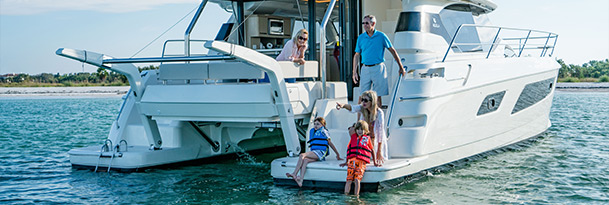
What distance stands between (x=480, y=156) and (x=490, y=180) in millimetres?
1125

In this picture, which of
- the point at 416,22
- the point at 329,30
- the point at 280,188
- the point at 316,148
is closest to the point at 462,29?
the point at 416,22

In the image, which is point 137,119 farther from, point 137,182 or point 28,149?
point 28,149

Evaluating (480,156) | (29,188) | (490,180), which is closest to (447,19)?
(480,156)

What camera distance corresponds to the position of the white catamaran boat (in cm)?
802

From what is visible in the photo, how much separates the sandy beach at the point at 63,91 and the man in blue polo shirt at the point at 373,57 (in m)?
55.6

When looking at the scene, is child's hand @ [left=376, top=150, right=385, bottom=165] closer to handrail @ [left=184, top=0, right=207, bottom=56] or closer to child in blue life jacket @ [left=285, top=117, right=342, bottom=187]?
child in blue life jacket @ [left=285, top=117, right=342, bottom=187]

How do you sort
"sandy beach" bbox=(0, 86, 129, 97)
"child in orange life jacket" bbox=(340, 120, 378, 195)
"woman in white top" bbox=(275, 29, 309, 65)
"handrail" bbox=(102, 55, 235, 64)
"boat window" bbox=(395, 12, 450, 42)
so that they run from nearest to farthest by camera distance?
"child in orange life jacket" bbox=(340, 120, 378, 195)
"handrail" bbox=(102, 55, 235, 64)
"woman in white top" bbox=(275, 29, 309, 65)
"boat window" bbox=(395, 12, 450, 42)
"sandy beach" bbox=(0, 86, 129, 97)

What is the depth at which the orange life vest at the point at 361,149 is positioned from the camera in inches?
295

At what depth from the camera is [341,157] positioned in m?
8.16

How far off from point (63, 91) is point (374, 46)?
2426 inches

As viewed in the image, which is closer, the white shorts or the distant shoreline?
the white shorts

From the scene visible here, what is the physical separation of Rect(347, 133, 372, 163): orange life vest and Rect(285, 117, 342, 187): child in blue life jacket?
1.39 feet

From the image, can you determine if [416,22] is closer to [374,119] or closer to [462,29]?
[462,29]

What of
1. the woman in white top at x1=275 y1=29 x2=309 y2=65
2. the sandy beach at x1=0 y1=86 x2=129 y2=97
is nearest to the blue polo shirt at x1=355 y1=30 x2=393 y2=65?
the woman in white top at x1=275 y1=29 x2=309 y2=65
